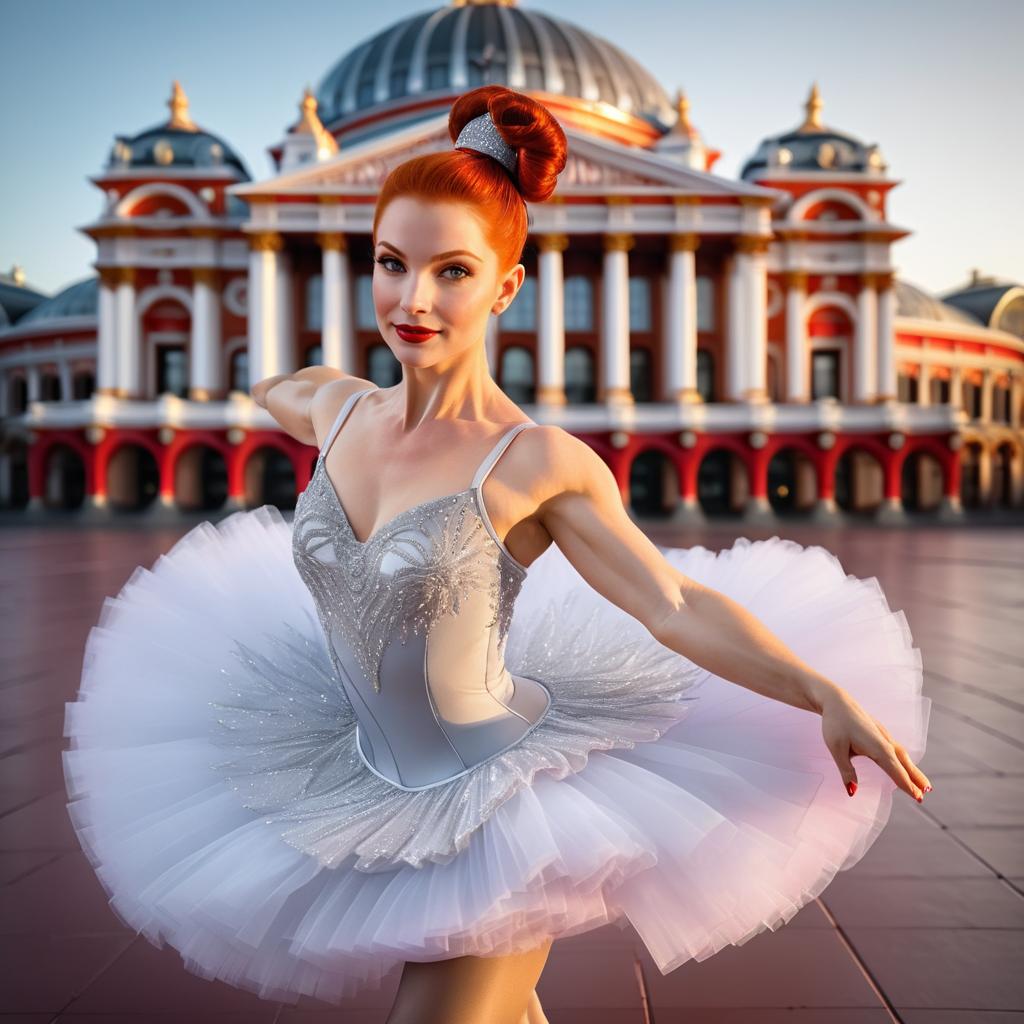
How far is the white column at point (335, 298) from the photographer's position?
30.1 meters

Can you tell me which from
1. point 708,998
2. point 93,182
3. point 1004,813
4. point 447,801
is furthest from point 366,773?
point 93,182

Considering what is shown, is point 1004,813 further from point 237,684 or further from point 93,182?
point 93,182

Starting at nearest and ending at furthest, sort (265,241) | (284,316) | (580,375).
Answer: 1. (265,241)
2. (284,316)
3. (580,375)

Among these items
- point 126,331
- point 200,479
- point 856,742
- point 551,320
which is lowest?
point 856,742

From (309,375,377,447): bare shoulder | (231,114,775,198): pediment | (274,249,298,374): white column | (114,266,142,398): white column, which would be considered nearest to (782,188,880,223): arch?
(231,114,775,198): pediment

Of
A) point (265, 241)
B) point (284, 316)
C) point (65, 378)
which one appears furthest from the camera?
point (65, 378)

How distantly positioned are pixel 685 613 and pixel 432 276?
68 centimetres

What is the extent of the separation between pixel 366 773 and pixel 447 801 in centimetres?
23

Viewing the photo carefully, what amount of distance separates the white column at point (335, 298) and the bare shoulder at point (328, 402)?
2875 centimetres

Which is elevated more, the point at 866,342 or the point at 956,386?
the point at 866,342

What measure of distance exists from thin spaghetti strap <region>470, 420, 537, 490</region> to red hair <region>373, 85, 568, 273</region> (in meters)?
0.31

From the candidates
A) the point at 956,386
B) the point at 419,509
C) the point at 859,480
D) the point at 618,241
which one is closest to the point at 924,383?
the point at 956,386

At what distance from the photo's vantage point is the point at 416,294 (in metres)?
1.46

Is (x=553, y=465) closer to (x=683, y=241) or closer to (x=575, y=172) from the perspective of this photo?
(x=575, y=172)
